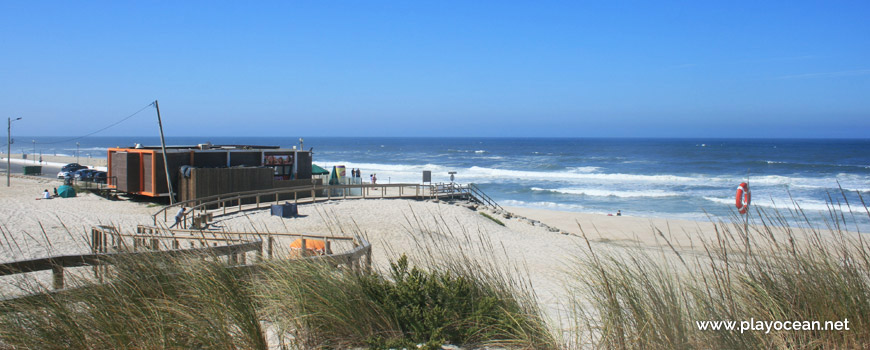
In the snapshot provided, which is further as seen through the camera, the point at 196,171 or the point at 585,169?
the point at 585,169

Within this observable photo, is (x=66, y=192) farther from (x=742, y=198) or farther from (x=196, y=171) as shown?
(x=742, y=198)

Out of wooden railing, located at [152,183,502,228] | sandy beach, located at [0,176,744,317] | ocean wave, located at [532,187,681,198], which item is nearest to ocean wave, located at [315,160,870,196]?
ocean wave, located at [532,187,681,198]

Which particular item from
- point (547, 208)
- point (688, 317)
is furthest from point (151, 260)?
point (547, 208)

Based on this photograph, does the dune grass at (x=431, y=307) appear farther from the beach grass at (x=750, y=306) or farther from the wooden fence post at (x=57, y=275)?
the wooden fence post at (x=57, y=275)

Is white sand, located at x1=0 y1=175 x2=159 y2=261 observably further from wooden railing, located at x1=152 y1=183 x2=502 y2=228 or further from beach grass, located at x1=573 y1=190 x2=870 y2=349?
beach grass, located at x1=573 y1=190 x2=870 y2=349

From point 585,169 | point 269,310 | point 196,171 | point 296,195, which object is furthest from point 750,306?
point 585,169

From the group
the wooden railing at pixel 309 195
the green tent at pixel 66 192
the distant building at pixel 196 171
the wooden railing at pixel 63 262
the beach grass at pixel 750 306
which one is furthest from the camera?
the green tent at pixel 66 192

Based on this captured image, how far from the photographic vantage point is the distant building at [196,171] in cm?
1947

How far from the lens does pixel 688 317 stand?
3.29 meters

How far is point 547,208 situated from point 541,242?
14101 millimetres

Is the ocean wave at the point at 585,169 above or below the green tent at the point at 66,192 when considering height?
below

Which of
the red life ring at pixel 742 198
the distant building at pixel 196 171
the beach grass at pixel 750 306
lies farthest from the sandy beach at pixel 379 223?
the beach grass at pixel 750 306

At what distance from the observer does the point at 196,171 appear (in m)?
19.1

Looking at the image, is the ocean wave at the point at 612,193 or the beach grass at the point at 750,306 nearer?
the beach grass at the point at 750,306
